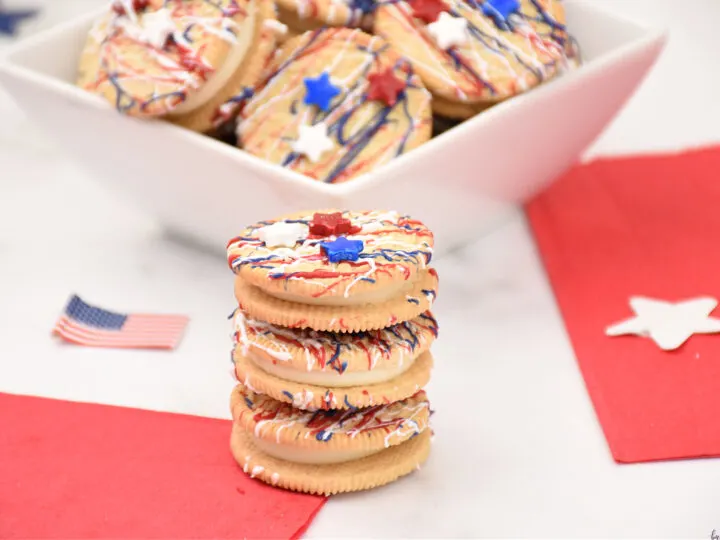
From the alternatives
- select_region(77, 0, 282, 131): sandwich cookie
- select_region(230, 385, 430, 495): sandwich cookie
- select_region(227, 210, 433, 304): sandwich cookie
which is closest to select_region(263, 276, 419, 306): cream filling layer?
select_region(227, 210, 433, 304): sandwich cookie

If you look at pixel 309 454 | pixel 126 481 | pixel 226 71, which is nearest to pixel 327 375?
pixel 309 454

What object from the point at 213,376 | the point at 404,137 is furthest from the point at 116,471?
the point at 404,137

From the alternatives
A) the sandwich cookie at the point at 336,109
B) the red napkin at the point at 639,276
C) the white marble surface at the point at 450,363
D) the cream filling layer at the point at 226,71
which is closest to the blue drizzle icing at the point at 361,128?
the sandwich cookie at the point at 336,109

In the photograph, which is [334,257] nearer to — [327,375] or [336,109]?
[327,375]

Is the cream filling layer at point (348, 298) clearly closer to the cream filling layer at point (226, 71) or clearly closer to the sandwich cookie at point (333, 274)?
the sandwich cookie at point (333, 274)

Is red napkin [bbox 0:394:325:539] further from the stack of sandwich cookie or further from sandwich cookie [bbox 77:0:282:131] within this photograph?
sandwich cookie [bbox 77:0:282:131]

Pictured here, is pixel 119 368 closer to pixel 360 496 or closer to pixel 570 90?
pixel 360 496
